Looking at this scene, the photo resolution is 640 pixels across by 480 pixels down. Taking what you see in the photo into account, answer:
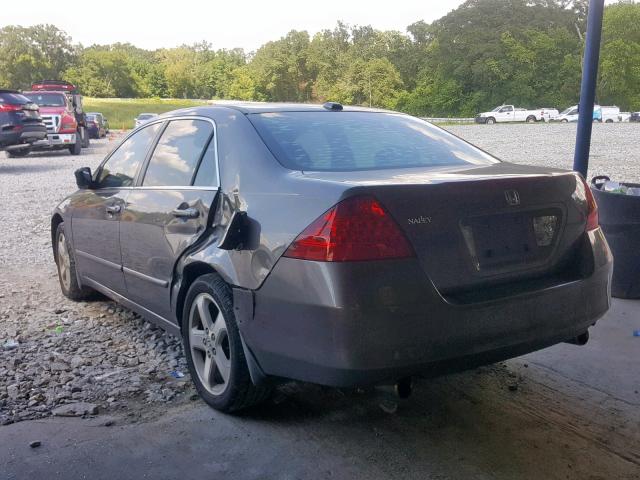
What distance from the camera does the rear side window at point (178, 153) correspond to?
4000 millimetres

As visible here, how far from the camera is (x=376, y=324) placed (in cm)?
272

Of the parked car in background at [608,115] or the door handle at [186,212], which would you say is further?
the parked car in background at [608,115]

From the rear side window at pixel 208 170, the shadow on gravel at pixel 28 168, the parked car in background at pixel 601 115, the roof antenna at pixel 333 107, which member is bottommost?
the parked car in background at pixel 601 115

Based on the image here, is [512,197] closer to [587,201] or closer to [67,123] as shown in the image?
[587,201]

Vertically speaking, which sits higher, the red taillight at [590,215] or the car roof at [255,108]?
the car roof at [255,108]

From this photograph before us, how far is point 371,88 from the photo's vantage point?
159 feet

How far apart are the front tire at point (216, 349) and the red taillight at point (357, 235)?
2.45 ft

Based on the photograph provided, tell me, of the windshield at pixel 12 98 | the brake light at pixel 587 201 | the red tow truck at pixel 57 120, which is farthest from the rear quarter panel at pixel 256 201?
the red tow truck at pixel 57 120

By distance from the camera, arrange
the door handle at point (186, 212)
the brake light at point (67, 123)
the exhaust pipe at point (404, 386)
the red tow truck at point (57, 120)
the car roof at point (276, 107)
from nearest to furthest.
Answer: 1. the exhaust pipe at point (404, 386)
2. the door handle at point (186, 212)
3. the car roof at point (276, 107)
4. the red tow truck at point (57, 120)
5. the brake light at point (67, 123)

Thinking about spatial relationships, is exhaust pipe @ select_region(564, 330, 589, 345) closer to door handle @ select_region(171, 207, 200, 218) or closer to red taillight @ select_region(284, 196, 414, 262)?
red taillight @ select_region(284, 196, 414, 262)

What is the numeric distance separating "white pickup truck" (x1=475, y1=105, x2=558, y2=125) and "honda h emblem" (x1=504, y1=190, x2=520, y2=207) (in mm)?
53055

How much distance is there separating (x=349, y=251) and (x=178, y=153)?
6.15 ft

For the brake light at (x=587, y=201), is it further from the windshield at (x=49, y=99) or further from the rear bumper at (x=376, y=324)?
the windshield at (x=49, y=99)

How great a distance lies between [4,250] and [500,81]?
6528cm
